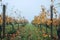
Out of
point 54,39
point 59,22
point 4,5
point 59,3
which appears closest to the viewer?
point 59,3

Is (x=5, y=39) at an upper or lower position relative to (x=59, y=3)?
lower

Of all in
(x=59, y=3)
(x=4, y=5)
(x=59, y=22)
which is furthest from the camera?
(x=59, y=22)

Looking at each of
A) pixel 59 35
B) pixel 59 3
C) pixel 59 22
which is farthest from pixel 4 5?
pixel 59 3

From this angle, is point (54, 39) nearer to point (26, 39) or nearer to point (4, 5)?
point (26, 39)

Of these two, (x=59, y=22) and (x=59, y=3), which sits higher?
(x=59, y=3)

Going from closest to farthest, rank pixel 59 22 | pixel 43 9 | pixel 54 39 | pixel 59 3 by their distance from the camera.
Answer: pixel 59 3
pixel 54 39
pixel 43 9
pixel 59 22

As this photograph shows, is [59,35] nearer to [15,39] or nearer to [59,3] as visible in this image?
[15,39]

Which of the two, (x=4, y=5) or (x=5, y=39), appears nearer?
(x=5, y=39)

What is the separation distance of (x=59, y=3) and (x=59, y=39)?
397cm

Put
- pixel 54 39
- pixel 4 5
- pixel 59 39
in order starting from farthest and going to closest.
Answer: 1. pixel 4 5
2. pixel 54 39
3. pixel 59 39

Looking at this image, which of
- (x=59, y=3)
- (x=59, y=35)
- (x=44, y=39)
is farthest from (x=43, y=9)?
(x=59, y=3)

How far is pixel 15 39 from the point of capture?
12.3 metres

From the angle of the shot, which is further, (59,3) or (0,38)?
(0,38)

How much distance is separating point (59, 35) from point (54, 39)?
81cm
